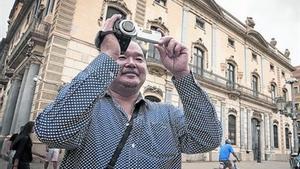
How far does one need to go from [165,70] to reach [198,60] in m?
4.05

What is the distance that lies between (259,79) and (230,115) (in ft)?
21.8

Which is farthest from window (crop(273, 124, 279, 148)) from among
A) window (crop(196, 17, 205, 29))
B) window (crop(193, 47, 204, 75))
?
window (crop(196, 17, 205, 29))

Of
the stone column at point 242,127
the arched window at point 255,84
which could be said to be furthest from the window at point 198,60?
the arched window at point 255,84

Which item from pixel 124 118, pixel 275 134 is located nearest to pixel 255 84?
pixel 275 134

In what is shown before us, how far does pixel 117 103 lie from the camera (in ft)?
4.70

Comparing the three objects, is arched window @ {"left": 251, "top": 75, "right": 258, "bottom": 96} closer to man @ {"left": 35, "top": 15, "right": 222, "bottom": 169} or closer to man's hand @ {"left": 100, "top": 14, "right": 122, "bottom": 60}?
man @ {"left": 35, "top": 15, "right": 222, "bottom": 169}

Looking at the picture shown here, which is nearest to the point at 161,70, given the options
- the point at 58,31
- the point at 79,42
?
the point at 79,42

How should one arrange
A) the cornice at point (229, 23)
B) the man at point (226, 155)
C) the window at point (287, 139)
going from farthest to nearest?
1. the window at point (287, 139)
2. the cornice at point (229, 23)
3. the man at point (226, 155)

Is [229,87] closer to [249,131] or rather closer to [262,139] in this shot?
[249,131]

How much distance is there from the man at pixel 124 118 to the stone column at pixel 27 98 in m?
10.4

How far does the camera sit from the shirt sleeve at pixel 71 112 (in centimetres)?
107

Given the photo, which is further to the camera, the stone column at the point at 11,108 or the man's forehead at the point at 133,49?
the stone column at the point at 11,108

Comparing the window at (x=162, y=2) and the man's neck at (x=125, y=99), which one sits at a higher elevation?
the window at (x=162, y=2)

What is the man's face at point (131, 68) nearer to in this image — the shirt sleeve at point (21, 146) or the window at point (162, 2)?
the shirt sleeve at point (21, 146)
